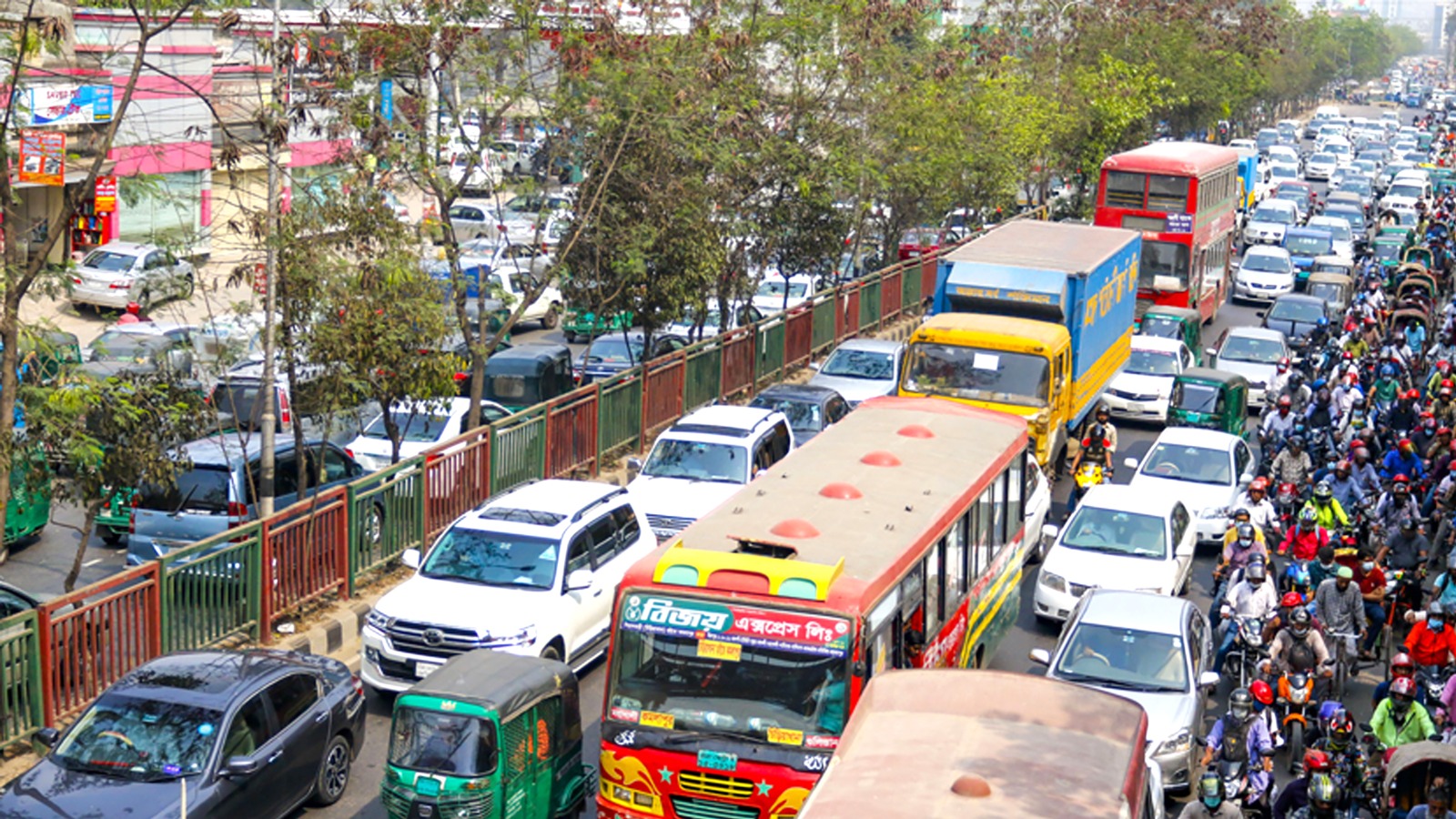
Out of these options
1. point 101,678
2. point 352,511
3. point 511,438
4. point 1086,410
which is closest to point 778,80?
point 1086,410

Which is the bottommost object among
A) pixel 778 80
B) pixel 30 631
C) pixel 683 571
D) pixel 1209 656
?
pixel 1209 656

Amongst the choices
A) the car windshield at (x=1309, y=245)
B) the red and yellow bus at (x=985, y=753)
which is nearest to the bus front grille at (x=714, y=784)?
the red and yellow bus at (x=985, y=753)

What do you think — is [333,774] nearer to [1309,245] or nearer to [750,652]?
[750,652]

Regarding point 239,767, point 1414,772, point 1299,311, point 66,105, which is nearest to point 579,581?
point 239,767

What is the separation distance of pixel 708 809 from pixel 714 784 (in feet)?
0.55

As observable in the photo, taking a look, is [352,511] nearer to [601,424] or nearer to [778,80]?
[601,424]

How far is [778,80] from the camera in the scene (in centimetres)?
2881

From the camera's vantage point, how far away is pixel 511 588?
1467 cm

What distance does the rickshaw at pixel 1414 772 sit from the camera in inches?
457

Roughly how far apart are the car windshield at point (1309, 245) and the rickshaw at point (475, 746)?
36642mm

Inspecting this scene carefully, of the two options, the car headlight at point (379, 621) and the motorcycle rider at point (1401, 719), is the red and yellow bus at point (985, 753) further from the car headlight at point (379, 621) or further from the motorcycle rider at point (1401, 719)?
the car headlight at point (379, 621)

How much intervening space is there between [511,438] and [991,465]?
6.67 meters

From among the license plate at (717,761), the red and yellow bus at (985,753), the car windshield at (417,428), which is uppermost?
the red and yellow bus at (985,753)

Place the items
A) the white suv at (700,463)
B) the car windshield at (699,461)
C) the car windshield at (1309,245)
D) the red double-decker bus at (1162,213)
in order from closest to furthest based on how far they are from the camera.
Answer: the white suv at (700,463)
the car windshield at (699,461)
the red double-decker bus at (1162,213)
the car windshield at (1309,245)
